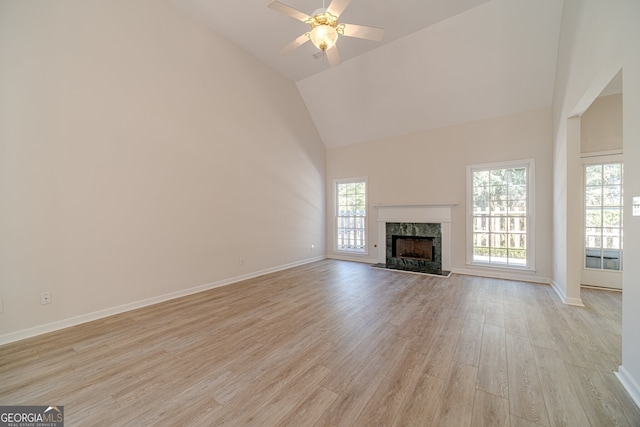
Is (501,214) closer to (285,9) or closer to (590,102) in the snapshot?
(590,102)

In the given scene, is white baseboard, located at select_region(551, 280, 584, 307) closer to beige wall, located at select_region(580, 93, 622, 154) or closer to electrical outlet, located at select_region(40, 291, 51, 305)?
beige wall, located at select_region(580, 93, 622, 154)

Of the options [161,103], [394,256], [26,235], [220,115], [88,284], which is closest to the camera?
[26,235]

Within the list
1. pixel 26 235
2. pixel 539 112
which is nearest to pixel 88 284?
pixel 26 235

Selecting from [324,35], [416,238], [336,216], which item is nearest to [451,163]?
[416,238]

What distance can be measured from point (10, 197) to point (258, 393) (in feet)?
9.91

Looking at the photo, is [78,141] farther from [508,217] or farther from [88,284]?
[508,217]

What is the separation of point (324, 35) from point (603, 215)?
5.09 m

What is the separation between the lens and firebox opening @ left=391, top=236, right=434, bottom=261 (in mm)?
5375

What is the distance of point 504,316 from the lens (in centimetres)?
291

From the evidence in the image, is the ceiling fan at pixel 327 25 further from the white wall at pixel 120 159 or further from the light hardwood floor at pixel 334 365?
the light hardwood floor at pixel 334 365

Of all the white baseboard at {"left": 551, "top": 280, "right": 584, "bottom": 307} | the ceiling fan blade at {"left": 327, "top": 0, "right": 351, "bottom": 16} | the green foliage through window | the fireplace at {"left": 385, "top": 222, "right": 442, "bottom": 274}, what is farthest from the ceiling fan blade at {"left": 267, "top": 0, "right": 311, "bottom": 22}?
the white baseboard at {"left": 551, "top": 280, "right": 584, "bottom": 307}

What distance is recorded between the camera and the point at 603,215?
3.92m

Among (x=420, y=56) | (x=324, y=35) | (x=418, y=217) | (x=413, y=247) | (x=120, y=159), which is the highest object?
(x=420, y=56)

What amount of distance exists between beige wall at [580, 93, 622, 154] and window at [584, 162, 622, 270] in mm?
307
